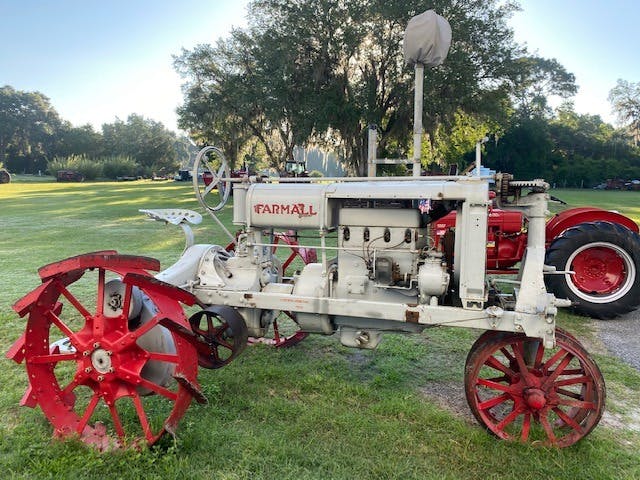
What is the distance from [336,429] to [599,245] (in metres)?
4.56

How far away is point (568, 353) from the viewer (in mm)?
2955

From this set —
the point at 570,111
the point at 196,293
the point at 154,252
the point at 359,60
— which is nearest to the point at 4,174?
the point at 359,60

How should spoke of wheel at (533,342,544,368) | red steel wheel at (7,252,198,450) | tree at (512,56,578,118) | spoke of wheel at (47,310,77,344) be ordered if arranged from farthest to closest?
tree at (512,56,578,118) → spoke of wheel at (533,342,544,368) → spoke of wheel at (47,310,77,344) → red steel wheel at (7,252,198,450)

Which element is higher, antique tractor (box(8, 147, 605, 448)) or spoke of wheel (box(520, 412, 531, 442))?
antique tractor (box(8, 147, 605, 448))

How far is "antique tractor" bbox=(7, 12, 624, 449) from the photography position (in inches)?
114

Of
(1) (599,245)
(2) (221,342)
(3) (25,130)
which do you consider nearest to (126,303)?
(2) (221,342)

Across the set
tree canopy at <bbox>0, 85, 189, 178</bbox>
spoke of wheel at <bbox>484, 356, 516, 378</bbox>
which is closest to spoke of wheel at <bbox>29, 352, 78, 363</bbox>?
spoke of wheel at <bbox>484, 356, 516, 378</bbox>

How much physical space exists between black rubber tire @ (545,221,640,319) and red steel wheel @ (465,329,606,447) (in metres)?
3.07

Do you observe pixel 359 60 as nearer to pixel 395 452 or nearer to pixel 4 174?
pixel 395 452

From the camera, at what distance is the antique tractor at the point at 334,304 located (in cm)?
289

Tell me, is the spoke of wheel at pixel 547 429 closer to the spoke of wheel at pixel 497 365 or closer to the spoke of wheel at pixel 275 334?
the spoke of wheel at pixel 497 365

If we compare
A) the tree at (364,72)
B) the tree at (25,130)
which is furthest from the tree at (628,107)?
the tree at (25,130)

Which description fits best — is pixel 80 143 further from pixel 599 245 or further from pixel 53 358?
pixel 53 358

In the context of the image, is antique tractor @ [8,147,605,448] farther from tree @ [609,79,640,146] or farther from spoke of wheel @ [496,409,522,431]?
tree @ [609,79,640,146]
